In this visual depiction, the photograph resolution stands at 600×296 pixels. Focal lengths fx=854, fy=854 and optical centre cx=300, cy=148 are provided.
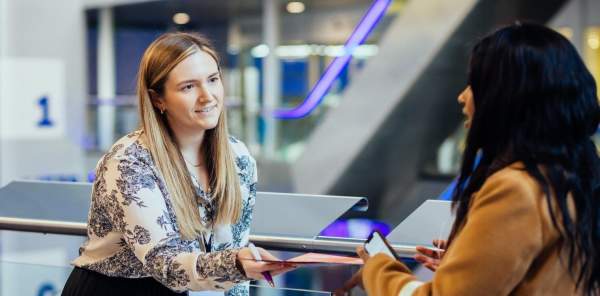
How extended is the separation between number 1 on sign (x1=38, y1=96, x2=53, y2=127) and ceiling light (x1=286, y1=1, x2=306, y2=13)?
301 cm

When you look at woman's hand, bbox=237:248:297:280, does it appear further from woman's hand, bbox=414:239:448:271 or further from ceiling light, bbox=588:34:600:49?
ceiling light, bbox=588:34:600:49

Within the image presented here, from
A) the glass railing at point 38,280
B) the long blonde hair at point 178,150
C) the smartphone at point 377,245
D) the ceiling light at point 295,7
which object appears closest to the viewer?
the smartphone at point 377,245

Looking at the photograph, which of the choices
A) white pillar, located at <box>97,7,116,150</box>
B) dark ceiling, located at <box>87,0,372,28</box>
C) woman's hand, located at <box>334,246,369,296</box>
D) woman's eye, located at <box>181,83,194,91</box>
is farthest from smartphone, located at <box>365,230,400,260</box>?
white pillar, located at <box>97,7,116,150</box>

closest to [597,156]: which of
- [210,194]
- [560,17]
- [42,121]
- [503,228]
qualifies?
[503,228]

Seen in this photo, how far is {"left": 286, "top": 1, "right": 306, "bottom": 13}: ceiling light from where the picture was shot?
10.1 m

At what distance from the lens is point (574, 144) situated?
4.20 ft

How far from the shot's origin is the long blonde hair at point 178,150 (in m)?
1.75

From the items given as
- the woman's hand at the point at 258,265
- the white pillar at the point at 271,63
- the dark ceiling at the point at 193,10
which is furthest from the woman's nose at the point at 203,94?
the white pillar at the point at 271,63

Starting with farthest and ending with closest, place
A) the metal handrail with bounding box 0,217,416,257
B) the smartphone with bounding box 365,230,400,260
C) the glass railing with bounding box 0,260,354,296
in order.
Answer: the glass railing with bounding box 0,260,354,296, the metal handrail with bounding box 0,217,416,257, the smartphone with bounding box 365,230,400,260

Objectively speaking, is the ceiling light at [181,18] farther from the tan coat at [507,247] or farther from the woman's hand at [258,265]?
the tan coat at [507,247]

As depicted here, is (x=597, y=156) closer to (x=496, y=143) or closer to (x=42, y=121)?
(x=496, y=143)

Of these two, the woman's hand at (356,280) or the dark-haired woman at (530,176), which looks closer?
the dark-haired woman at (530,176)

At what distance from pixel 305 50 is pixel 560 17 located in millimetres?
3849

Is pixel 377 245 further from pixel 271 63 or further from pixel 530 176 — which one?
pixel 271 63
